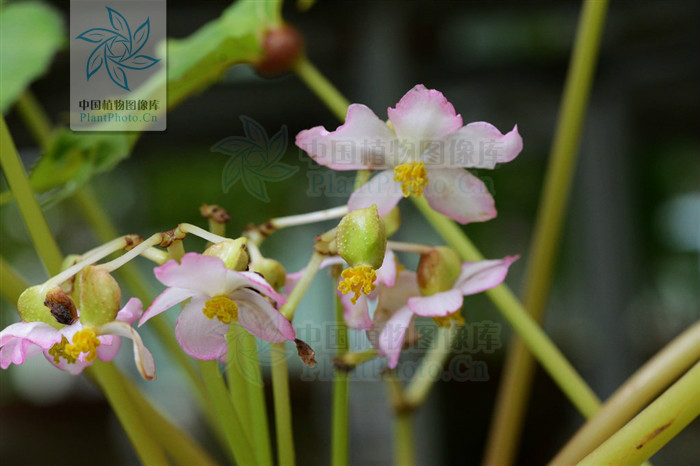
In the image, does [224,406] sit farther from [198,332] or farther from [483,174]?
[483,174]

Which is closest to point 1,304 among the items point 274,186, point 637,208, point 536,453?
point 274,186

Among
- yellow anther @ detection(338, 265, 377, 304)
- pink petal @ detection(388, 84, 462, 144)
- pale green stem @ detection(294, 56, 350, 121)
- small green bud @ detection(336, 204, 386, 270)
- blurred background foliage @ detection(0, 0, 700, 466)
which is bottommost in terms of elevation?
blurred background foliage @ detection(0, 0, 700, 466)

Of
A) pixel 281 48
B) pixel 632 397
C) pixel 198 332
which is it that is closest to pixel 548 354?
pixel 632 397

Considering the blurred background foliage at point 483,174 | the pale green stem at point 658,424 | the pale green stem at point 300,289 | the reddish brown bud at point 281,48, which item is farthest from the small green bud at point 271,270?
the blurred background foliage at point 483,174

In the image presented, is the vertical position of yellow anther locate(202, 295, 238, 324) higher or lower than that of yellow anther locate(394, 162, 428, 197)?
lower

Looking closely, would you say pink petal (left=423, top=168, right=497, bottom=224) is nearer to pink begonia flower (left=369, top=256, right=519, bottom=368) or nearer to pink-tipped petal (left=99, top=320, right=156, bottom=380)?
pink begonia flower (left=369, top=256, right=519, bottom=368)

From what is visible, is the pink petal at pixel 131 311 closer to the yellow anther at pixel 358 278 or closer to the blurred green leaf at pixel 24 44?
the yellow anther at pixel 358 278

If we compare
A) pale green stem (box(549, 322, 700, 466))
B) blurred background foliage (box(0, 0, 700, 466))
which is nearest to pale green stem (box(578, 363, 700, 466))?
pale green stem (box(549, 322, 700, 466))
